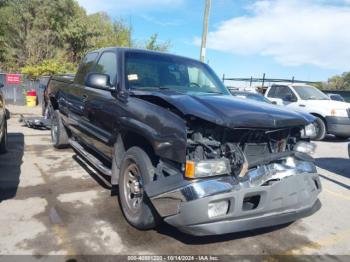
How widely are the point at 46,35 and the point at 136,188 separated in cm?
2250

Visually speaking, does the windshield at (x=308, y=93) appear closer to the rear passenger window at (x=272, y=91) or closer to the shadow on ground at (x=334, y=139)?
the rear passenger window at (x=272, y=91)

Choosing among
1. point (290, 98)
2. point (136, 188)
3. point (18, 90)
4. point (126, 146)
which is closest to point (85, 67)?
point (126, 146)

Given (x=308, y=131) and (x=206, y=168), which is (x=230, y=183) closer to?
(x=206, y=168)

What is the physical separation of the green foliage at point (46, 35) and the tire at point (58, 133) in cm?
1588

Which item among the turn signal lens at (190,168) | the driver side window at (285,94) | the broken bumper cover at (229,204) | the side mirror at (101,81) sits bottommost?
the broken bumper cover at (229,204)

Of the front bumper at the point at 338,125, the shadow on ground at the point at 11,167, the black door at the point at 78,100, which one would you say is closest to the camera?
the shadow on ground at the point at 11,167

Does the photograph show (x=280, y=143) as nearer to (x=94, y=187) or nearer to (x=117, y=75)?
(x=117, y=75)

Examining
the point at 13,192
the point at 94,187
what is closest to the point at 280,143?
the point at 94,187

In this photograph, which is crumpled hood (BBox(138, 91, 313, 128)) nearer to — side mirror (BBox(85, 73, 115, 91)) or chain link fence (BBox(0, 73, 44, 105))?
side mirror (BBox(85, 73, 115, 91))

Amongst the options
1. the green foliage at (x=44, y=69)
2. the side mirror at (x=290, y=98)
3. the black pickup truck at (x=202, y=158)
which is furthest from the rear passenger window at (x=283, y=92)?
the green foliage at (x=44, y=69)

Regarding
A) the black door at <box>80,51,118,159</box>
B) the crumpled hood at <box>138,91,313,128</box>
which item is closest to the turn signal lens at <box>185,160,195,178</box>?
the crumpled hood at <box>138,91,313,128</box>

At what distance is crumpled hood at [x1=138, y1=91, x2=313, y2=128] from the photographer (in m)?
3.12

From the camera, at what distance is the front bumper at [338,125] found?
11.3 m

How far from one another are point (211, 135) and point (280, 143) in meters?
0.87
